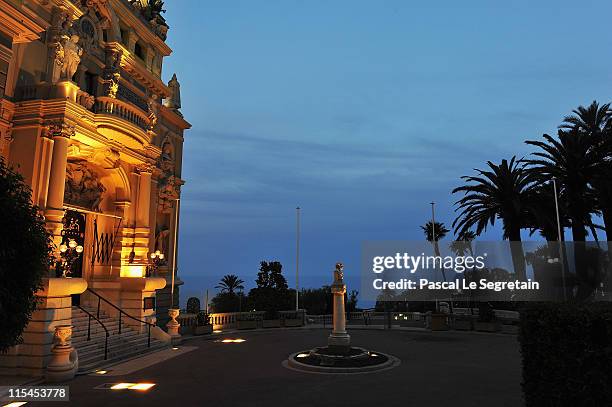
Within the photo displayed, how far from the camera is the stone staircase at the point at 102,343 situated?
1691 centimetres

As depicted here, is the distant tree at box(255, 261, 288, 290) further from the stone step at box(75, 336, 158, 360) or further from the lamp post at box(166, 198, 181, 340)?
the stone step at box(75, 336, 158, 360)

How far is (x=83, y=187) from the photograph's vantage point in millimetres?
22500

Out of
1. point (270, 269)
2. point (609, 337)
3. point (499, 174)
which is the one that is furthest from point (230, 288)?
point (609, 337)

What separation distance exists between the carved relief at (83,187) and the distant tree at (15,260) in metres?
14.8

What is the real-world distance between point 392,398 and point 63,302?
506 inches

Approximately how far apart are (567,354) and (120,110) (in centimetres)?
2049

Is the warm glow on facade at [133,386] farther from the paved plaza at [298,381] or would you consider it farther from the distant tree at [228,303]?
the distant tree at [228,303]

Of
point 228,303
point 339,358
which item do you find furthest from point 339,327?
point 228,303

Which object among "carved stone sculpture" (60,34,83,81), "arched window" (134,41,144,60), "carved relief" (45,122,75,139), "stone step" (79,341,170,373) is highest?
"arched window" (134,41,144,60)

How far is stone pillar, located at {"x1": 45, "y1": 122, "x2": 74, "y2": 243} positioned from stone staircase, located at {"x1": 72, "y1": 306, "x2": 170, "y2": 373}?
4.58 meters

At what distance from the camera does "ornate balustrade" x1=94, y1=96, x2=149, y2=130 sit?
2027 centimetres

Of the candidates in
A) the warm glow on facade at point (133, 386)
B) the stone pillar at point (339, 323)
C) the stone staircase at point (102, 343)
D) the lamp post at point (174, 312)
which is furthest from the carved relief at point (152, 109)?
the warm glow on facade at point (133, 386)

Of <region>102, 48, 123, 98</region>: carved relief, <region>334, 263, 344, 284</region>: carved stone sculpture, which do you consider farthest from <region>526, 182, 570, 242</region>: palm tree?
<region>102, 48, 123, 98</region>: carved relief

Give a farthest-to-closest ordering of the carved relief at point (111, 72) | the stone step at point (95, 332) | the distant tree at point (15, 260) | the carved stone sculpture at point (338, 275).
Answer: the carved relief at point (111, 72) → the carved stone sculpture at point (338, 275) → the stone step at point (95, 332) → the distant tree at point (15, 260)
